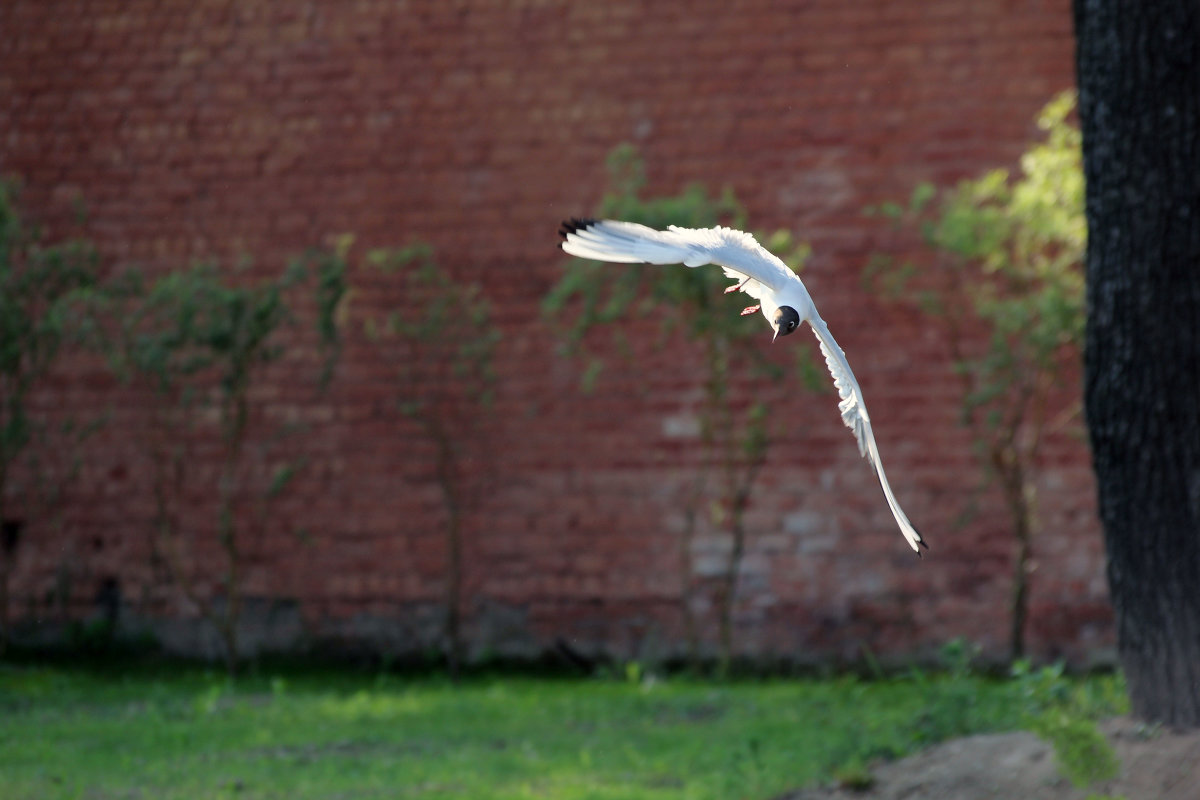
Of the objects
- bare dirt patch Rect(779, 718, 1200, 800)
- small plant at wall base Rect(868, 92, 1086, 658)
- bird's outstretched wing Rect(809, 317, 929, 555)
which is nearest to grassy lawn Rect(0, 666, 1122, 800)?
bare dirt patch Rect(779, 718, 1200, 800)

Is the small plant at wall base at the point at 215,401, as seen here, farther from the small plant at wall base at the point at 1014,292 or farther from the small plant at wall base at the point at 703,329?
the small plant at wall base at the point at 1014,292

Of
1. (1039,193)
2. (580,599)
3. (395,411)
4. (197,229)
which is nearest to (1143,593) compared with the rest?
(1039,193)

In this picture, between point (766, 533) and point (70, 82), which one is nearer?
point (766, 533)

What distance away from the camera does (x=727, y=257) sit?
3.30m

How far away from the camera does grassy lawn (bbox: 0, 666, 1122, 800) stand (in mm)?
5328

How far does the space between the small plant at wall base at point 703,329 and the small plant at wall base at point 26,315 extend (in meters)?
2.75

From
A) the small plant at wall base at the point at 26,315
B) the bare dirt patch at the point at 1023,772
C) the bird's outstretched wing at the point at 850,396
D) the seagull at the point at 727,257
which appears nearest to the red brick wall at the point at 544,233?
the small plant at wall base at the point at 26,315

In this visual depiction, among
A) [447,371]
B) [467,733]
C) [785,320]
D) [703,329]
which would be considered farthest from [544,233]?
[785,320]

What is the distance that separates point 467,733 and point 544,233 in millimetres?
3208

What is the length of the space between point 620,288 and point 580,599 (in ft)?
6.19

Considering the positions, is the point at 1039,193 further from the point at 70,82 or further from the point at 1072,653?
the point at 70,82

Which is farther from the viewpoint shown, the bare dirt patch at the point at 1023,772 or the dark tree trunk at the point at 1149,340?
the dark tree trunk at the point at 1149,340

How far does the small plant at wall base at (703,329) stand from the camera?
7.61 m

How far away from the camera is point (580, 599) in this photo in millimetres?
8438
